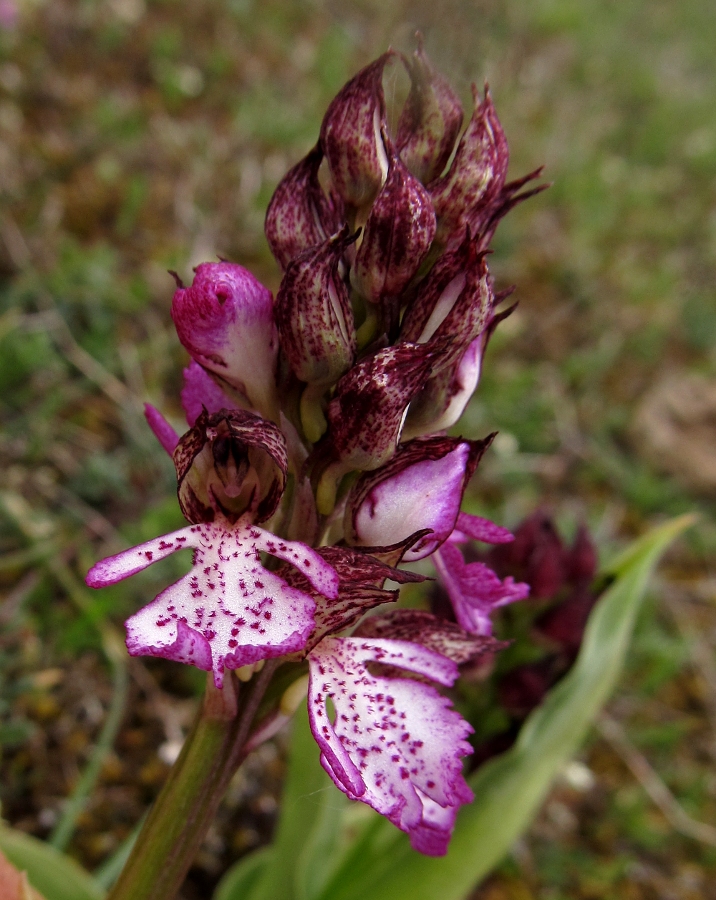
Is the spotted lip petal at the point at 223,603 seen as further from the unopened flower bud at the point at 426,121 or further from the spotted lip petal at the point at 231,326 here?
the unopened flower bud at the point at 426,121

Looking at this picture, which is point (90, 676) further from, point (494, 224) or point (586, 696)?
point (494, 224)

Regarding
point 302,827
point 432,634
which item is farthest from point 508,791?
point 432,634

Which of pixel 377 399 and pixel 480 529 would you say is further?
pixel 480 529

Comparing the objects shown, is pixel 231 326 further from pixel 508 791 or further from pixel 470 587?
pixel 508 791

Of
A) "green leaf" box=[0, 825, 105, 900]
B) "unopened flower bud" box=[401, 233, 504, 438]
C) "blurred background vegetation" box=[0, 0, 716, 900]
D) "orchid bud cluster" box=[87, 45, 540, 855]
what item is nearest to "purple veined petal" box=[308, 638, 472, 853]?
"orchid bud cluster" box=[87, 45, 540, 855]

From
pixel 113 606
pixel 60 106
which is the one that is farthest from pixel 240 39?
pixel 113 606

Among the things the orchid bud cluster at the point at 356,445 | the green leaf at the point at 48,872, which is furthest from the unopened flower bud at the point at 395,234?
the green leaf at the point at 48,872
